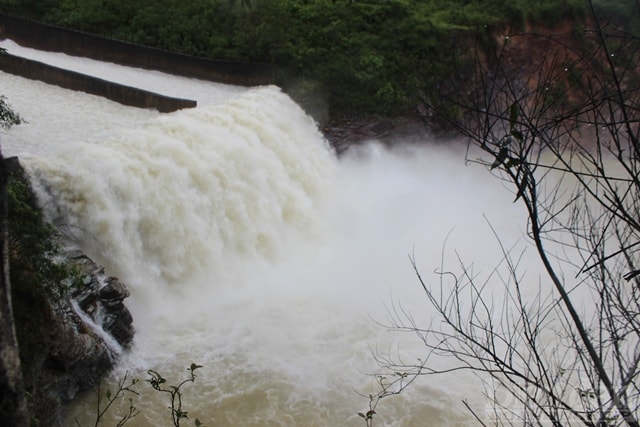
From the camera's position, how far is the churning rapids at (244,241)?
6.64 metres

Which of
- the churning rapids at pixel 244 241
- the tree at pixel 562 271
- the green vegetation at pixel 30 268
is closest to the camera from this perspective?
the tree at pixel 562 271

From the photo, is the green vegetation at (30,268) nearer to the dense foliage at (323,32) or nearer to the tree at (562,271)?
the tree at (562,271)

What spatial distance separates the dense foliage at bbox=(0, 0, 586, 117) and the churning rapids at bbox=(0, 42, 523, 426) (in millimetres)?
1778

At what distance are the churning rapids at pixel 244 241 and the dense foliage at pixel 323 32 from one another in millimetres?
1778

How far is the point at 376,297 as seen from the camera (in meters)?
8.93

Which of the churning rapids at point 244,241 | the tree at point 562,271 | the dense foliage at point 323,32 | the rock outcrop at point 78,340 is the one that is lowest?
the rock outcrop at point 78,340

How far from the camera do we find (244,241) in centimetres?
962

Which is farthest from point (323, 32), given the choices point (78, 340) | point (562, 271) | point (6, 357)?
point (6, 357)

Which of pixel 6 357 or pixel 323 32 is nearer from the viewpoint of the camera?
pixel 6 357

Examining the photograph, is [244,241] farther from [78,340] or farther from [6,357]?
[6,357]

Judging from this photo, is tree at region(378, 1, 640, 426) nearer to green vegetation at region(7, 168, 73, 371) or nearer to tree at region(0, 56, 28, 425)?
tree at region(0, 56, 28, 425)

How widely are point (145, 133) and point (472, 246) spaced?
6455mm

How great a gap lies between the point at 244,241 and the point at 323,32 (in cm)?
803

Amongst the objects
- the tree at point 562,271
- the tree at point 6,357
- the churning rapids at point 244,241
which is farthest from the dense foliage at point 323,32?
the tree at point 6,357
